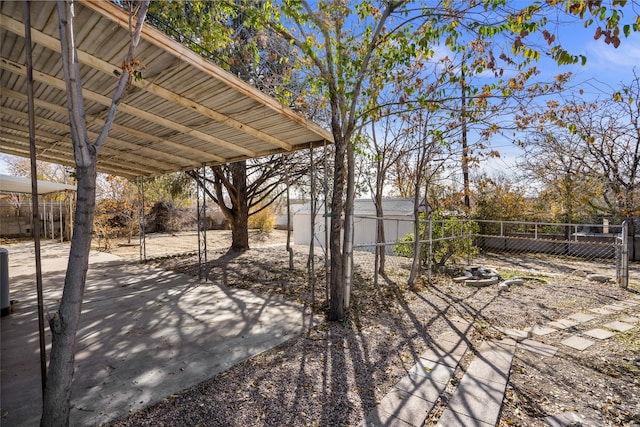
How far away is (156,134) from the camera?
17.3 ft

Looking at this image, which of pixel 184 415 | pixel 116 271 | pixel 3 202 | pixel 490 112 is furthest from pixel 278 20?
pixel 3 202

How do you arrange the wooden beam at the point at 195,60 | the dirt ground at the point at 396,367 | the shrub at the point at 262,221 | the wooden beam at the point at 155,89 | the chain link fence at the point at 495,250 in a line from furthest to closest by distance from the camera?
the shrub at the point at 262,221 < the chain link fence at the point at 495,250 < the wooden beam at the point at 155,89 < the wooden beam at the point at 195,60 < the dirt ground at the point at 396,367

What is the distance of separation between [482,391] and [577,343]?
6.19 ft

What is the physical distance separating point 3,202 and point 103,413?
18246 mm

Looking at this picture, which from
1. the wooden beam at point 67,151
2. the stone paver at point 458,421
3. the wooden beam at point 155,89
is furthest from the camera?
the wooden beam at point 67,151

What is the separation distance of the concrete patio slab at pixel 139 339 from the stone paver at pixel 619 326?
3992 mm

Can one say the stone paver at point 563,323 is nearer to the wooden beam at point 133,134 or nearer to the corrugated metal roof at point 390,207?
the wooden beam at point 133,134

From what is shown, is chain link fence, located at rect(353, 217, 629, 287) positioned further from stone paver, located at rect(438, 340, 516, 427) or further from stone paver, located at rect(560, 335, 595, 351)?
stone paver, located at rect(560, 335, 595, 351)

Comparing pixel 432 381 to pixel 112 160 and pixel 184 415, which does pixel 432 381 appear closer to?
pixel 184 415

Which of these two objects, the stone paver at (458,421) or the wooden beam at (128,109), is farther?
the wooden beam at (128,109)

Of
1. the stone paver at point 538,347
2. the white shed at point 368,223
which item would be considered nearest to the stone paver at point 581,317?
the stone paver at point 538,347

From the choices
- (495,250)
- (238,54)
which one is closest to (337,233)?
(238,54)

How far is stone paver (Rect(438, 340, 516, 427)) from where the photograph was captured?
217cm

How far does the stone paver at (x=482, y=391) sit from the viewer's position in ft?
7.11
